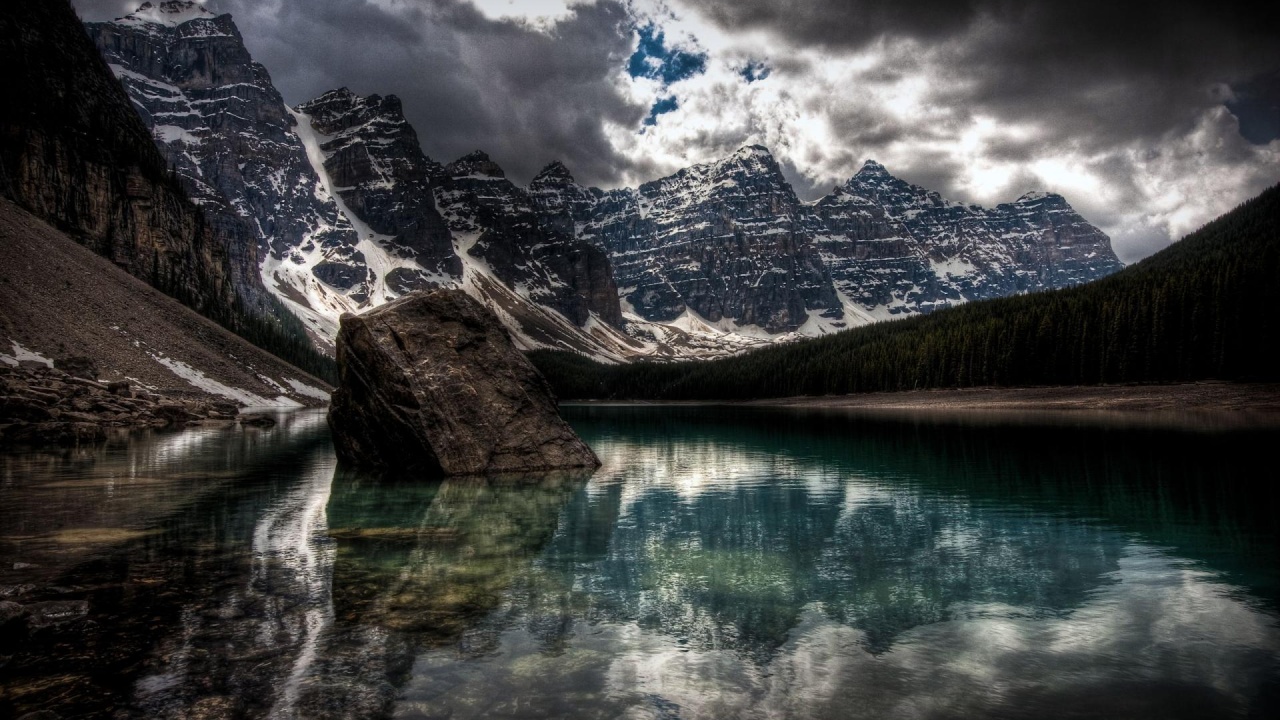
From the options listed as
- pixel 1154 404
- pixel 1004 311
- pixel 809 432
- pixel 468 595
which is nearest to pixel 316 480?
pixel 468 595

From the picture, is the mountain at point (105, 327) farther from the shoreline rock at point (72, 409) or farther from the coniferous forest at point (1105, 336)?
the coniferous forest at point (1105, 336)

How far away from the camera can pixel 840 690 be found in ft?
24.5

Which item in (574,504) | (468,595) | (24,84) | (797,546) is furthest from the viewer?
(24,84)

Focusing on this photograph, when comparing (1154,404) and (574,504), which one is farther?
(1154,404)

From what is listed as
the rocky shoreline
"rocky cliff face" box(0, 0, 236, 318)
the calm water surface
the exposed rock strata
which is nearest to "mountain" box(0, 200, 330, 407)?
the rocky shoreline

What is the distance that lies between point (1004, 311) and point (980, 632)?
122 meters

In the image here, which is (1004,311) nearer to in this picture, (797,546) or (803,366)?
(803,366)

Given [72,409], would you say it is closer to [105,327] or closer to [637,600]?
[105,327]

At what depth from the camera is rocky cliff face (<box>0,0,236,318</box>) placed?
345 feet

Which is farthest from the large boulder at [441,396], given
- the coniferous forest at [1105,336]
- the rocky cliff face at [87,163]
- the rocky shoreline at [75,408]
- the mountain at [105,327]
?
the rocky cliff face at [87,163]

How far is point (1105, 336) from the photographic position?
8612 centimetres

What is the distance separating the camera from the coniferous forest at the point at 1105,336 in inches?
2980

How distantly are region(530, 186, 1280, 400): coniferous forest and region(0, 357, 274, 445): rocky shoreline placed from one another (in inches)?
3577

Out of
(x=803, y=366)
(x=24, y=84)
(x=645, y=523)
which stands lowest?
(x=645, y=523)
